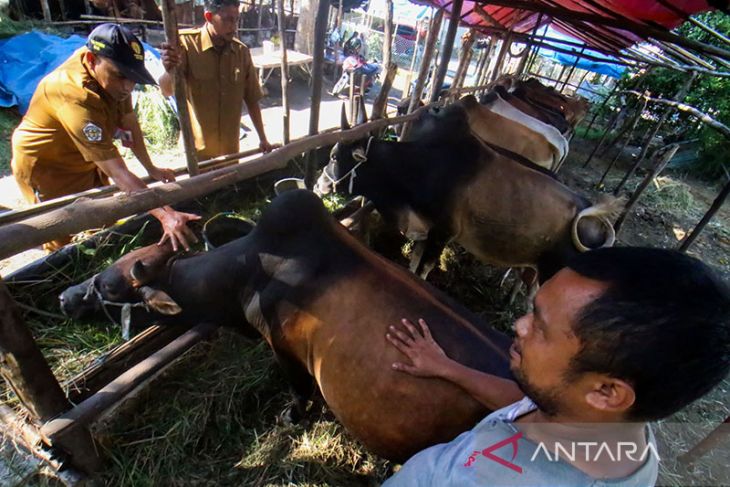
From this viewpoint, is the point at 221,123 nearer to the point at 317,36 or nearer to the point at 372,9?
the point at 317,36

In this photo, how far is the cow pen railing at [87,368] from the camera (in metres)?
1.32

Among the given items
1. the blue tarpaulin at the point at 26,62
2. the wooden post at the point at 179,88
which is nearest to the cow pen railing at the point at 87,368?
the wooden post at the point at 179,88

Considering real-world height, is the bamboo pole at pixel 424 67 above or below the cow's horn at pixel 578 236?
above

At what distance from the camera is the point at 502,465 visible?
971 millimetres

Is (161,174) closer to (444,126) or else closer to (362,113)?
(362,113)

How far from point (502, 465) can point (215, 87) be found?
14.3 feet

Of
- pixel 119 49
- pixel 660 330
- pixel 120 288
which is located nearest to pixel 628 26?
pixel 660 330

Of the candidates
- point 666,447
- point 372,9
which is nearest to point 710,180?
point 666,447

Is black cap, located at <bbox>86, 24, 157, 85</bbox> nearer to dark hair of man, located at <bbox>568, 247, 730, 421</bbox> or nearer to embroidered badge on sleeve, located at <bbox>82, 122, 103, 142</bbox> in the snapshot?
embroidered badge on sleeve, located at <bbox>82, 122, 103, 142</bbox>

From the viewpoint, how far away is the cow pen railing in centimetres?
132

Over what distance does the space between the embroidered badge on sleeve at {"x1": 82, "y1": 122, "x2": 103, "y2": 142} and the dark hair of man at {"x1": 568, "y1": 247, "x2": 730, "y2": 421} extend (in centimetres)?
299

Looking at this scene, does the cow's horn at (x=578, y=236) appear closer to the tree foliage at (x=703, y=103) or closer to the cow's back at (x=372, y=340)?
the cow's back at (x=372, y=340)

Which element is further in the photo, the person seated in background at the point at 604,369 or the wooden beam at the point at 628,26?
the wooden beam at the point at 628,26

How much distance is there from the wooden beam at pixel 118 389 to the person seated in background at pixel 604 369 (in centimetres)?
163
